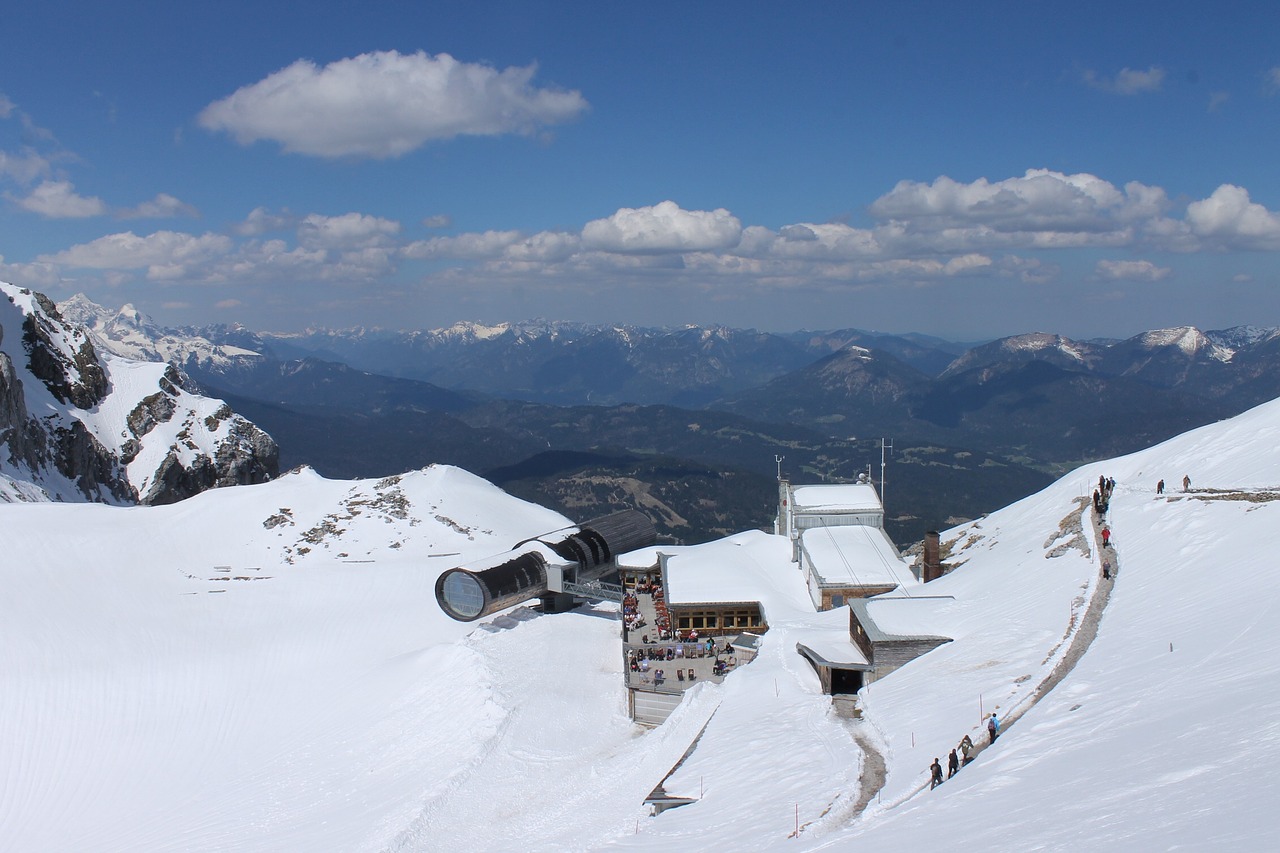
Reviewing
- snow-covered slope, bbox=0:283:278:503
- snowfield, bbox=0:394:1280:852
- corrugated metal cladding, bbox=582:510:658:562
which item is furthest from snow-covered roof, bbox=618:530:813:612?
snow-covered slope, bbox=0:283:278:503

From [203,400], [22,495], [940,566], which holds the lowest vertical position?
[940,566]

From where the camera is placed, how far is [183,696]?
4659 centimetres

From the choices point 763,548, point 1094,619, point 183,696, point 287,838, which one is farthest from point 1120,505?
point 183,696

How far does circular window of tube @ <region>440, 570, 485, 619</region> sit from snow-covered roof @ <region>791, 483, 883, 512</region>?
23829 millimetres

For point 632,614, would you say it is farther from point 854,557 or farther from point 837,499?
point 837,499

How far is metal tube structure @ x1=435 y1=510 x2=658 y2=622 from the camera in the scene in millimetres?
53438

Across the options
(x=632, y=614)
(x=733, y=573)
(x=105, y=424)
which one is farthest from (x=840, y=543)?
(x=105, y=424)

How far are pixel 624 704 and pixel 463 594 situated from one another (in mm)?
15007

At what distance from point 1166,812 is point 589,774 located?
2265cm

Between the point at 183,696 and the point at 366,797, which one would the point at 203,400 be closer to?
the point at 183,696

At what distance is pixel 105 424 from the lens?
142 metres

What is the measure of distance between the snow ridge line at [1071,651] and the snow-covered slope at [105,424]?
12041 cm

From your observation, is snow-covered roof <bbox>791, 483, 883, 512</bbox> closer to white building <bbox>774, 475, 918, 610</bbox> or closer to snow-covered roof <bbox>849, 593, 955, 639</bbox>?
white building <bbox>774, 475, 918, 610</bbox>

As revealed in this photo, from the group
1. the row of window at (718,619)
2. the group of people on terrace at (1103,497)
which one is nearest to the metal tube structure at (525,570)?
the row of window at (718,619)
